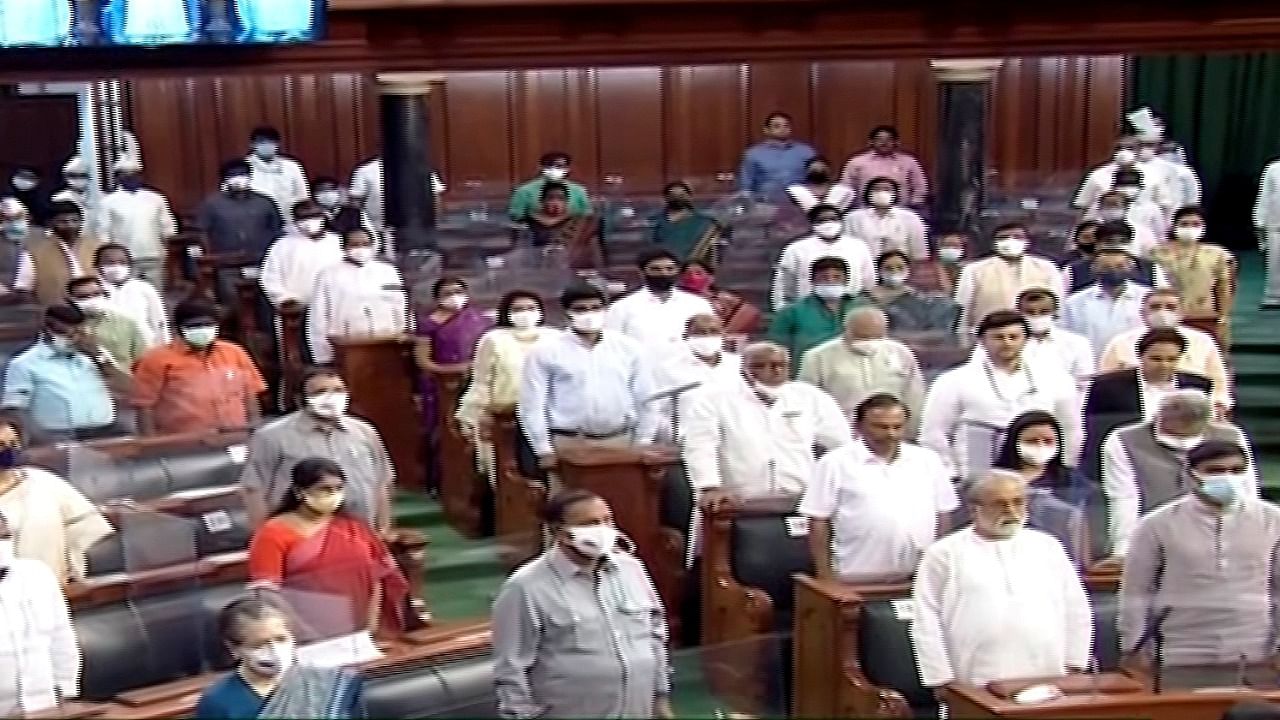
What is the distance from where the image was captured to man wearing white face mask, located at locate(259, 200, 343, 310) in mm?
11203

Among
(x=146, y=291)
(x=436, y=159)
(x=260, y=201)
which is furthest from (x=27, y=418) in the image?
(x=436, y=159)

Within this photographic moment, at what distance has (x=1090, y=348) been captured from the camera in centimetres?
894

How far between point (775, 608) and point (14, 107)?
11.1 meters

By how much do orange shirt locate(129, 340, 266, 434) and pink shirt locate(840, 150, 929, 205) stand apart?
6083mm

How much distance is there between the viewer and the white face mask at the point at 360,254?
10422mm

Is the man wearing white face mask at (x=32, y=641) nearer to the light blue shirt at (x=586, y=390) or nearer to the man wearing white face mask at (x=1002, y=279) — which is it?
the light blue shirt at (x=586, y=390)

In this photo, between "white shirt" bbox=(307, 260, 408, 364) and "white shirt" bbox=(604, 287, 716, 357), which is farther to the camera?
"white shirt" bbox=(307, 260, 408, 364)

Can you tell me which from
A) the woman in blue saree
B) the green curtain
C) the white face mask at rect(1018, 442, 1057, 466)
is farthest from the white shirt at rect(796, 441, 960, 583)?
the green curtain

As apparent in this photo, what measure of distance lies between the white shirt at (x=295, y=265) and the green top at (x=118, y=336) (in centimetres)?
143

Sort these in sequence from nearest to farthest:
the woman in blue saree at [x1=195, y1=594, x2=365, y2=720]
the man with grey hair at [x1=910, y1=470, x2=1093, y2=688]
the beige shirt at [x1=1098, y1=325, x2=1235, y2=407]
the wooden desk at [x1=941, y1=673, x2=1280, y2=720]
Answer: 1. the woman in blue saree at [x1=195, y1=594, x2=365, y2=720]
2. the wooden desk at [x1=941, y1=673, x2=1280, y2=720]
3. the man with grey hair at [x1=910, y1=470, x2=1093, y2=688]
4. the beige shirt at [x1=1098, y1=325, x2=1235, y2=407]

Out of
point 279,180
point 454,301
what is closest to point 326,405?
point 454,301

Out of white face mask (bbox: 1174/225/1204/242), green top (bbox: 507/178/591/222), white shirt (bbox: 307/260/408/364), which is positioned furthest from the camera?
green top (bbox: 507/178/591/222)

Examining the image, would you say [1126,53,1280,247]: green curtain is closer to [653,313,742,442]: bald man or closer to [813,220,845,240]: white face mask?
[813,220,845,240]: white face mask

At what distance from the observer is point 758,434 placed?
24.7 feet
